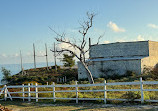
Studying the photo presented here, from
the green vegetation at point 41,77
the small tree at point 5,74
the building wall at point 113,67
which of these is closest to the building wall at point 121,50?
the building wall at point 113,67

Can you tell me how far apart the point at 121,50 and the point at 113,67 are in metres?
4.24

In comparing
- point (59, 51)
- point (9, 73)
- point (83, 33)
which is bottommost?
point (9, 73)

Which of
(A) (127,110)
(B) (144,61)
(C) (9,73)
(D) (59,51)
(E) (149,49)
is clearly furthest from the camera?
(C) (9,73)

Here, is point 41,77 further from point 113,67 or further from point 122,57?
point 122,57

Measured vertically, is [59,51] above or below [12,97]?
above

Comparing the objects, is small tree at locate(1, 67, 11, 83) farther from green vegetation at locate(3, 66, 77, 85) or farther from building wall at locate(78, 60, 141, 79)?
building wall at locate(78, 60, 141, 79)

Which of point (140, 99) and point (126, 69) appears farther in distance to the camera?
point (126, 69)

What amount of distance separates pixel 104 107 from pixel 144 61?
66.9 ft

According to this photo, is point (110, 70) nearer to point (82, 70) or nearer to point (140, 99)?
point (82, 70)

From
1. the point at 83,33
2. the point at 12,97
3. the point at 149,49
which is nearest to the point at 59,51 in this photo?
the point at 83,33

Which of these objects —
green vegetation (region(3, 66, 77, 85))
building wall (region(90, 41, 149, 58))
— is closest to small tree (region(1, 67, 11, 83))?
green vegetation (region(3, 66, 77, 85))

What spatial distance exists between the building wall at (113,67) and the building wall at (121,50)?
3198 mm

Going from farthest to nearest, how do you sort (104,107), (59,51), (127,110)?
(59,51) → (104,107) → (127,110)

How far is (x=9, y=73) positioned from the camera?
4838cm
